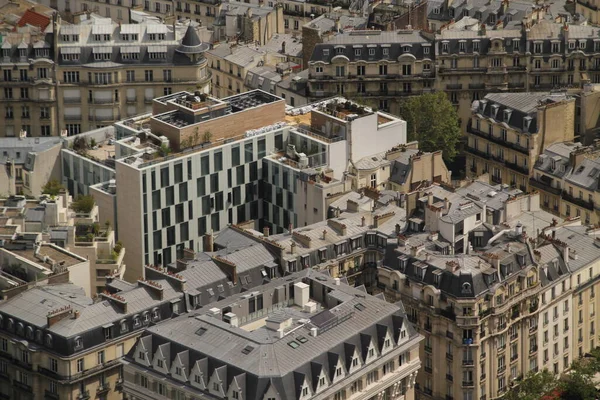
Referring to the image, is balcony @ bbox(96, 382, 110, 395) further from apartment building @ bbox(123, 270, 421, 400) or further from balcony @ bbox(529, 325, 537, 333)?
balcony @ bbox(529, 325, 537, 333)

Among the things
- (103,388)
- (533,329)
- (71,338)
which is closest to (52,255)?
(71,338)

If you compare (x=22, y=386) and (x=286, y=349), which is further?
(x=22, y=386)

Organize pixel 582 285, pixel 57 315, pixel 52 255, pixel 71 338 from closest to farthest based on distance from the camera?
1. pixel 71 338
2. pixel 57 315
3. pixel 52 255
4. pixel 582 285

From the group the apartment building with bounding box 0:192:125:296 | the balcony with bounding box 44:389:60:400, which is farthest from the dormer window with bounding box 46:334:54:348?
the apartment building with bounding box 0:192:125:296

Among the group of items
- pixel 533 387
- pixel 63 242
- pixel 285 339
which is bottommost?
pixel 533 387

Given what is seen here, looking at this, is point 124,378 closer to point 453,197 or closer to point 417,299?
point 417,299

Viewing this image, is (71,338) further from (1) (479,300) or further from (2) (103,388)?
(1) (479,300)
